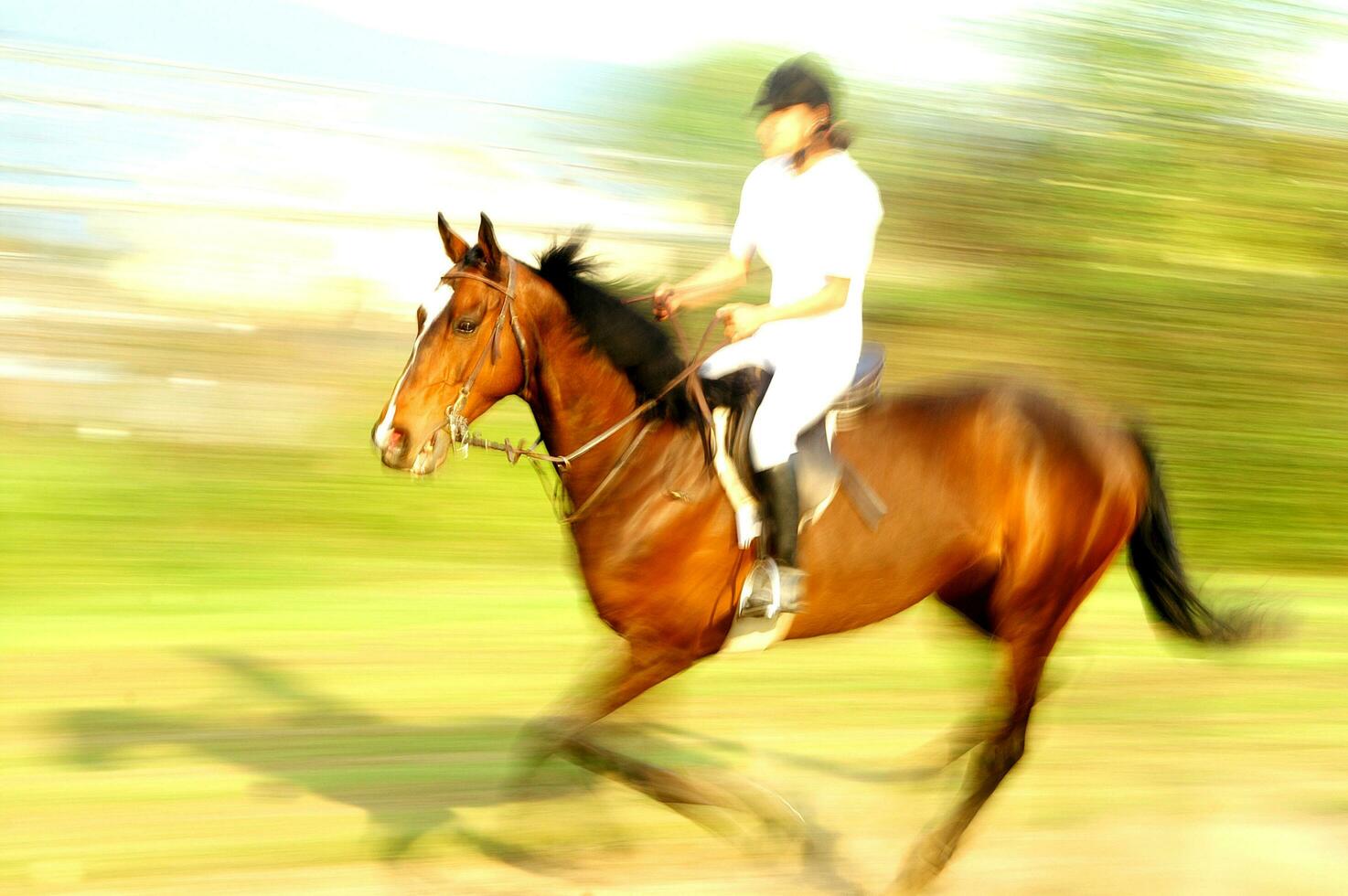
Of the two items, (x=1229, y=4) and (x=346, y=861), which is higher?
(x=1229, y=4)

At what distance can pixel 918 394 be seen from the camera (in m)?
4.42

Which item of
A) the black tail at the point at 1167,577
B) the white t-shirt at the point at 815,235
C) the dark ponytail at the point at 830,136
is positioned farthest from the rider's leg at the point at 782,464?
the black tail at the point at 1167,577

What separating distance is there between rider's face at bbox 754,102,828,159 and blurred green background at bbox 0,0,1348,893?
0.66 m

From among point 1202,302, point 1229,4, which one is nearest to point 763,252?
point 1202,302

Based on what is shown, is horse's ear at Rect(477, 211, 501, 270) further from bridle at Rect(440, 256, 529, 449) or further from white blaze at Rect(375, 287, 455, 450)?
white blaze at Rect(375, 287, 455, 450)

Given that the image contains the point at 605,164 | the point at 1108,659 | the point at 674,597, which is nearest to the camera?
the point at 674,597

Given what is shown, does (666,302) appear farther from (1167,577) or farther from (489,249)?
(1167,577)

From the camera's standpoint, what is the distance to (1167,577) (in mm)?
4656

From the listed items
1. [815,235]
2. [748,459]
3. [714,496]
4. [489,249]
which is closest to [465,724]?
[714,496]

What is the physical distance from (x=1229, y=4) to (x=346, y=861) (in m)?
9.77

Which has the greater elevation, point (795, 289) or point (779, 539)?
point (795, 289)

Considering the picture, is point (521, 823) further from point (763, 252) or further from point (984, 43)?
point (984, 43)

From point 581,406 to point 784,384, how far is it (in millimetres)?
594

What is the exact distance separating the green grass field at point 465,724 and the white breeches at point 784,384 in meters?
0.92
